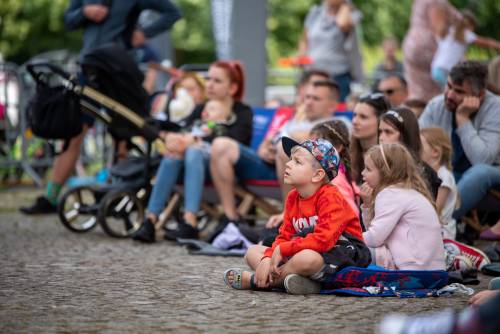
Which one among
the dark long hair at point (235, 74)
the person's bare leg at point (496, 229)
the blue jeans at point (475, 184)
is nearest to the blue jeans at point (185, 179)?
the dark long hair at point (235, 74)

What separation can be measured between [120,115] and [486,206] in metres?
3.20

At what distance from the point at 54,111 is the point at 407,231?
410cm

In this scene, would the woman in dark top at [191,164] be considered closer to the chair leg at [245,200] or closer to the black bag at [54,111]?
the chair leg at [245,200]

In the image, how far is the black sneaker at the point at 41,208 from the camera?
1052cm

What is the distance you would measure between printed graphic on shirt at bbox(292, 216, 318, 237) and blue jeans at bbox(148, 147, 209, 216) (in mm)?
2803

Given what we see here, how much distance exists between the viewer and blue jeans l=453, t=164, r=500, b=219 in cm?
782

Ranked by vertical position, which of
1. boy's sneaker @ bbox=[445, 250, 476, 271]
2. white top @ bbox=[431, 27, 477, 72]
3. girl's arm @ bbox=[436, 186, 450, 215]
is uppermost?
white top @ bbox=[431, 27, 477, 72]

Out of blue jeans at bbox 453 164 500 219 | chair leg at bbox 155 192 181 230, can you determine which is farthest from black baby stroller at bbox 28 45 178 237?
blue jeans at bbox 453 164 500 219

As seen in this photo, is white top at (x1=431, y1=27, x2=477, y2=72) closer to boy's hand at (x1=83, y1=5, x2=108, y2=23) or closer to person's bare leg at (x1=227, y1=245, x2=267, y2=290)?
boy's hand at (x1=83, y1=5, x2=108, y2=23)

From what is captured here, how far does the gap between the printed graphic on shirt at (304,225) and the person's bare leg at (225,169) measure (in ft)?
9.13

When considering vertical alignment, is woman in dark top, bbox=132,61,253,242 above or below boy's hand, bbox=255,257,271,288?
above

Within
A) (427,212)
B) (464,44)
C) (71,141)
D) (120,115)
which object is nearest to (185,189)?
(120,115)

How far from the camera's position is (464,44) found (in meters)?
11.5

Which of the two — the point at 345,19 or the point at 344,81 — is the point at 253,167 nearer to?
the point at 345,19
